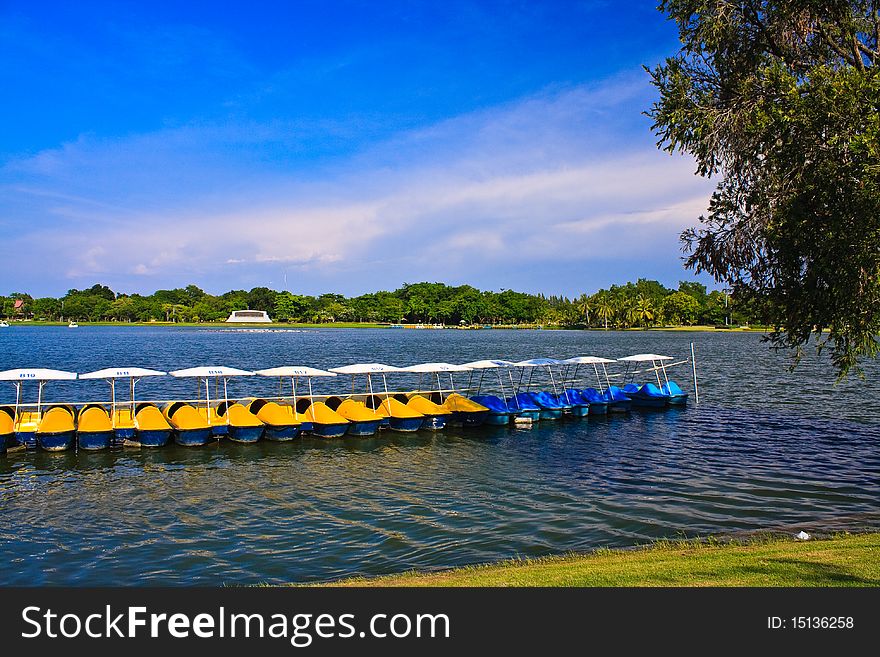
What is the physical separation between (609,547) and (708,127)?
10780 mm

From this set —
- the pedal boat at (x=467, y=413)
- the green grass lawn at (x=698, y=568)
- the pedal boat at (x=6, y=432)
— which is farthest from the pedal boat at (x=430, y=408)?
the green grass lawn at (x=698, y=568)

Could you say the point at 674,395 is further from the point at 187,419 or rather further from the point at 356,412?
the point at 187,419

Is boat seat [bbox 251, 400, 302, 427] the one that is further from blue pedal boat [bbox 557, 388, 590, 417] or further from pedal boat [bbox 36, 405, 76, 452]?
blue pedal boat [bbox 557, 388, 590, 417]

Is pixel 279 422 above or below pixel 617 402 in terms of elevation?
above

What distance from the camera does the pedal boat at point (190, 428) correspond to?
30.3m

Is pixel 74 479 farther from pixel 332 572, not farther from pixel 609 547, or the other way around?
pixel 609 547

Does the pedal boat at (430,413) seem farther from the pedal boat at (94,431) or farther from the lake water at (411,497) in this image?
the pedal boat at (94,431)

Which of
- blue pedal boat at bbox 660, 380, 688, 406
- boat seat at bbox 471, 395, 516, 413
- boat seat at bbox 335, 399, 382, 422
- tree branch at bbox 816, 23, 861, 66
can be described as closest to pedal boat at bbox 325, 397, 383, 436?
boat seat at bbox 335, 399, 382, 422

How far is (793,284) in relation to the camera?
16641 millimetres

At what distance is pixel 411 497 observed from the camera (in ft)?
71.5

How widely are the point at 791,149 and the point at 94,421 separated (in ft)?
94.5

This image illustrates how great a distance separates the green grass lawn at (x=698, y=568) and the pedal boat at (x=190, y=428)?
19182 mm

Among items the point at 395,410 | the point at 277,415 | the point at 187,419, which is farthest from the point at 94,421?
the point at 395,410

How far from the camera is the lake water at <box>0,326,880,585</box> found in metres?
16.0
